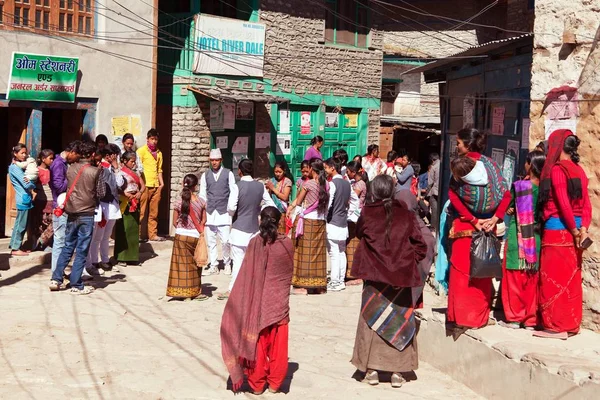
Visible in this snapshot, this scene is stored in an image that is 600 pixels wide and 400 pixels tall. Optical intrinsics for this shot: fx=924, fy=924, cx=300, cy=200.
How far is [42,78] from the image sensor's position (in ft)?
46.7

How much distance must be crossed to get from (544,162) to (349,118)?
14355 millimetres

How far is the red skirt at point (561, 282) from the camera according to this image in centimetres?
736

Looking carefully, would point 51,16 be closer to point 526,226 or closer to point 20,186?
point 20,186

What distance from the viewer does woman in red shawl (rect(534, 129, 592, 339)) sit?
7262mm

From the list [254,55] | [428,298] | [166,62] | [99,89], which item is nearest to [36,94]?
[99,89]

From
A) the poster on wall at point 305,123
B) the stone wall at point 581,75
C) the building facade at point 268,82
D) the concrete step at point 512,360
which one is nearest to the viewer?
the concrete step at point 512,360

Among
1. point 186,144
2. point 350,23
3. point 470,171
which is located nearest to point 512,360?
point 470,171

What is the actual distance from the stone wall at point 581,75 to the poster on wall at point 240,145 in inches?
418

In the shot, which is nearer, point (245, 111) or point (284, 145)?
point (245, 111)

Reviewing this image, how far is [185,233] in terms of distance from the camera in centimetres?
1038

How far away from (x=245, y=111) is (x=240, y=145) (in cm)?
71

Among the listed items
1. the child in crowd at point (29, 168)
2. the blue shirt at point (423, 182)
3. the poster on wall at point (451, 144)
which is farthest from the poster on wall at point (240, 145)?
the child in crowd at point (29, 168)

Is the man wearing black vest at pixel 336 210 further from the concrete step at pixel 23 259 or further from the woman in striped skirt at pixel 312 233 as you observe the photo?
the concrete step at pixel 23 259

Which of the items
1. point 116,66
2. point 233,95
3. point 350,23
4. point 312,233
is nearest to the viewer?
point 312,233
